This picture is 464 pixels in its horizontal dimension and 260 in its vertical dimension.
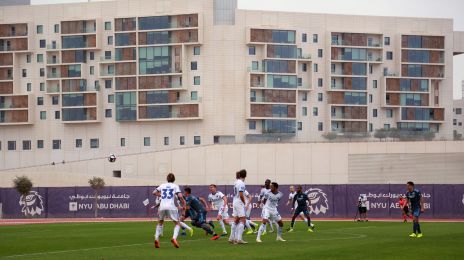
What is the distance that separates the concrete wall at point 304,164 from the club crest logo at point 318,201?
125ft

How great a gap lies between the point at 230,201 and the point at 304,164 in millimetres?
39756

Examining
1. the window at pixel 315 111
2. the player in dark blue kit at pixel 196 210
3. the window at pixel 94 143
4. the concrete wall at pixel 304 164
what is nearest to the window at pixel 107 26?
the window at pixel 94 143

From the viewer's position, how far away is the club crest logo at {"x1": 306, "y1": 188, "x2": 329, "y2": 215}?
7169cm

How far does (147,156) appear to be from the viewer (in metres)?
114

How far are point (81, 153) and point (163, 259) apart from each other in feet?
322

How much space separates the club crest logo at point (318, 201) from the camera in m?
71.7

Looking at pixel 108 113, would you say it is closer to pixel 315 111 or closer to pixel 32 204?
pixel 315 111

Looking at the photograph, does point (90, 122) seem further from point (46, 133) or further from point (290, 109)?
point (290, 109)

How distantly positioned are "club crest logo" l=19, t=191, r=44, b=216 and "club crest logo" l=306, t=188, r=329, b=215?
22585 mm

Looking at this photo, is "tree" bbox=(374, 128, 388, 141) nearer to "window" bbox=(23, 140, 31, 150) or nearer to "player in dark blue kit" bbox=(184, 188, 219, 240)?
"window" bbox=(23, 140, 31, 150)

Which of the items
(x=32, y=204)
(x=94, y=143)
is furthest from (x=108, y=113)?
(x=32, y=204)

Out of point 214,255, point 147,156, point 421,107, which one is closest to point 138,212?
point 147,156

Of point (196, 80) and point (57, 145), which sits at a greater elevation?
point (196, 80)

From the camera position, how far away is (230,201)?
2844 inches
